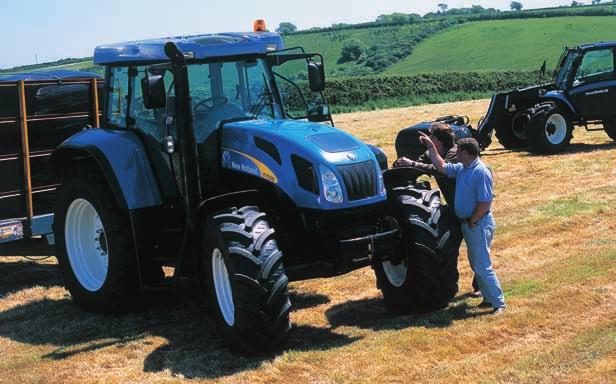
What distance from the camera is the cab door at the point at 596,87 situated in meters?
15.7

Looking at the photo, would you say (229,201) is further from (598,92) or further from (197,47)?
(598,92)

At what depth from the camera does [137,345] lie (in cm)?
607

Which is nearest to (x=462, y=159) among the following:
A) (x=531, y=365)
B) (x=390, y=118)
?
(x=531, y=365)

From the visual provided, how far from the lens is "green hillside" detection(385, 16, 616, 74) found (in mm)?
55562

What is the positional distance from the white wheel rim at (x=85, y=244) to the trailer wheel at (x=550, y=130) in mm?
10364

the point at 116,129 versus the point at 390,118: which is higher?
the point at 116,129

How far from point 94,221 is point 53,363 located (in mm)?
1778

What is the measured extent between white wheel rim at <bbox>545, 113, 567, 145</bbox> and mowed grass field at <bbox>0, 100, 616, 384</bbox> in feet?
22.7

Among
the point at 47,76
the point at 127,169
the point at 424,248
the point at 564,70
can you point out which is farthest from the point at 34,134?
the point at 564,70

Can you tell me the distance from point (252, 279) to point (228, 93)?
1.84m

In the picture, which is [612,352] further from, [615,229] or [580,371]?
[615,229]

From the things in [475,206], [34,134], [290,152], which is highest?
[290,152]

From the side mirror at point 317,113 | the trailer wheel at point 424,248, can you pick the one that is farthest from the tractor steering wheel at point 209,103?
the trailer wheel at point 424,248

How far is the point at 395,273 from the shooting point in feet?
21.1
